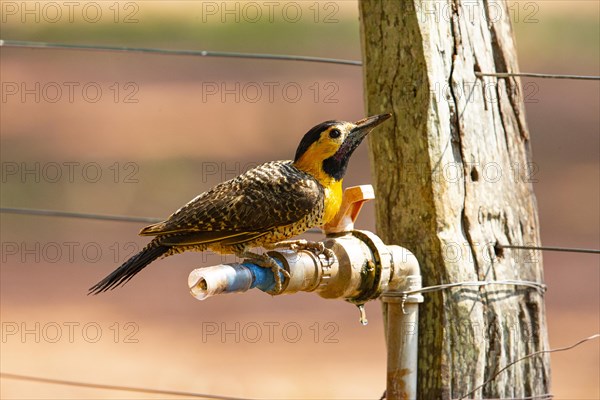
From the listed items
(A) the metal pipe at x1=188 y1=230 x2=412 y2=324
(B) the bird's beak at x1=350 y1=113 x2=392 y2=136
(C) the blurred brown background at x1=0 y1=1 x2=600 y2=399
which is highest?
(C) the blurred brown background at x1=0 y1=1 x2=600 y2=399

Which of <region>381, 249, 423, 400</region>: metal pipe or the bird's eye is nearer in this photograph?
<region>381, 249, 423, 400</region>: metal pipe

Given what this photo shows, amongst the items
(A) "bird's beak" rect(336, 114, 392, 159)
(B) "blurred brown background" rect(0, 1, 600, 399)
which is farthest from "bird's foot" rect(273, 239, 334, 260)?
(B) "blurred brown background" rect(0, 1, 600, 399)

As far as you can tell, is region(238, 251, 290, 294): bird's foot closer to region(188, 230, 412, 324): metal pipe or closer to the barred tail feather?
region(188, 230, 412, 324): metal pipe

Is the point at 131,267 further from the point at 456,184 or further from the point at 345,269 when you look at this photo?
the point at 456,184

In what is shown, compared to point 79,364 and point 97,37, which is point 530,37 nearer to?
point 97,37

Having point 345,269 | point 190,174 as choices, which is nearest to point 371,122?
point 345,269

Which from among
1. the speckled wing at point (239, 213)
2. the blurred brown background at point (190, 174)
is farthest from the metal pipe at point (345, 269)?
the blurred brown background at point (190, 174)

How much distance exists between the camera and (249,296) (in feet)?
31.3

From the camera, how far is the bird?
11.9ft

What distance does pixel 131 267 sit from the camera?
3588 mm

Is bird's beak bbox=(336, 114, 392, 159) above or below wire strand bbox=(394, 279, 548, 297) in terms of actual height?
above

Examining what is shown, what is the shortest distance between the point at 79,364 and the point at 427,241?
5.22 meters

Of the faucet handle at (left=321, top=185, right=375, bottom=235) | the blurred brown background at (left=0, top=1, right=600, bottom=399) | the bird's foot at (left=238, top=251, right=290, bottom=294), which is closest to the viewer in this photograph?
the bird's foot at (left=238, top=251, right=290, bottom=294)

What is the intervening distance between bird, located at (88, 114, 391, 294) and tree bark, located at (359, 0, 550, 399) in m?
0.15
